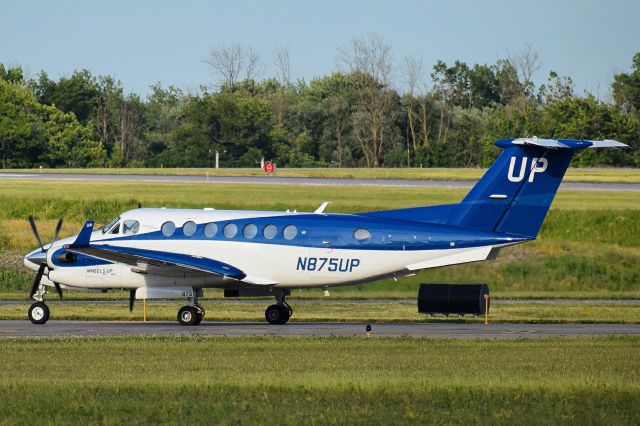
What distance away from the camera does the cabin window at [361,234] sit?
Answer: 105 ft

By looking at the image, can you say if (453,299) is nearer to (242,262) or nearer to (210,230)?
(242,262)

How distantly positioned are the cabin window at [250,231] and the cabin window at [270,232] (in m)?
0.25

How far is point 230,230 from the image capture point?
33031mm

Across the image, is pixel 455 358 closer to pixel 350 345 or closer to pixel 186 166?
pixel 350 345

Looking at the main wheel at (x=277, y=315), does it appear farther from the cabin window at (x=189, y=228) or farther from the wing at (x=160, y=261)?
the cabin window at (x=189, y=228)

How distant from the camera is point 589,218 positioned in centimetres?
6206

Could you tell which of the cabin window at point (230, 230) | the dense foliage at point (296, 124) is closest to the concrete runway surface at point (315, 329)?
the cabin window at point (230, 230)

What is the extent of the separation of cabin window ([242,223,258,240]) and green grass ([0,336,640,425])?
6192 millimetres

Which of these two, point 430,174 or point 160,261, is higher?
point 430,174

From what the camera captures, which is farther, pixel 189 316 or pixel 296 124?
pixel 296 124

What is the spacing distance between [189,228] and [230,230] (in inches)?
46.3

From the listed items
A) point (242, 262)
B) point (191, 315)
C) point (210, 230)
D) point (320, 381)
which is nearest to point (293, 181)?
point (210, 230)

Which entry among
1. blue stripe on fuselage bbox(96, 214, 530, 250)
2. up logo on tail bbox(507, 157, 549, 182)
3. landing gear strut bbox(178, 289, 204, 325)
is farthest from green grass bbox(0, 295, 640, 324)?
up logo on tail bbox(507, 157, 549, 182)

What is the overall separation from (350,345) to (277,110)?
106419 millimetres
